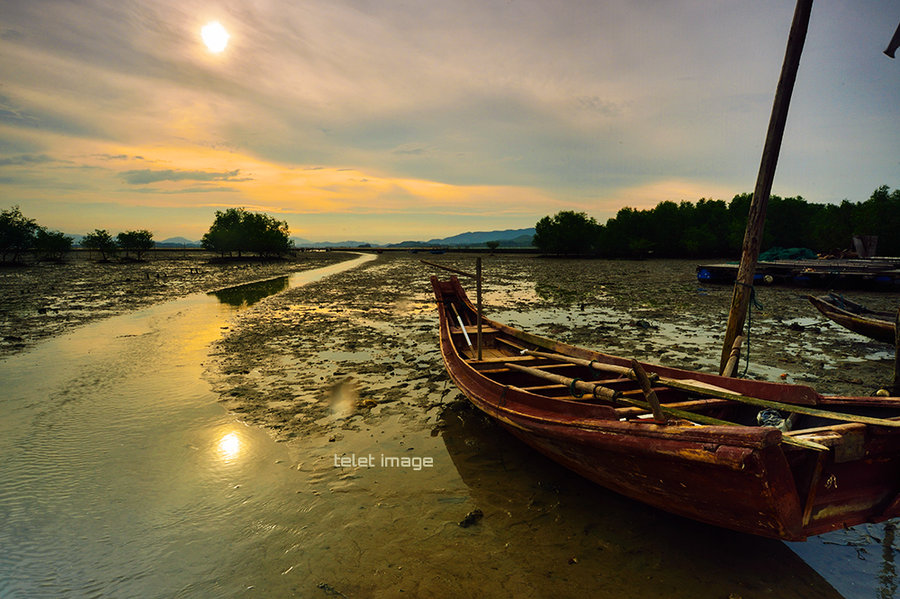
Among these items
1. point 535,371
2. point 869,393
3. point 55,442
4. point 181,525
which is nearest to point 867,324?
point 869,393

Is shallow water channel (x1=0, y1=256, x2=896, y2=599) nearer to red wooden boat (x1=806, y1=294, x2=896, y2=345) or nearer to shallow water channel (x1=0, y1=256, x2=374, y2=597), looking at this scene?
shallow water channel (x1=0, y1=256, x2=374, y2=597)

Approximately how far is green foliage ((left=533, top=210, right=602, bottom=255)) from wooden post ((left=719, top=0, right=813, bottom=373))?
7326 centimetres

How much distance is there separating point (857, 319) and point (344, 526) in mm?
13197

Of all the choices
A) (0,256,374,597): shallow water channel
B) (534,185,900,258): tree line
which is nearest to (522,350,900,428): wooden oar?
(0,256,374,597): shallow water channel

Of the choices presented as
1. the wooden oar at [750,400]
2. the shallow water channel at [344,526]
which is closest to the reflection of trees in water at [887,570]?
the shallow water channel at [344,526]

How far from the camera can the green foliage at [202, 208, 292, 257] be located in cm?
6962

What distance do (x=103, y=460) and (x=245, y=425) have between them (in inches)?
75.5

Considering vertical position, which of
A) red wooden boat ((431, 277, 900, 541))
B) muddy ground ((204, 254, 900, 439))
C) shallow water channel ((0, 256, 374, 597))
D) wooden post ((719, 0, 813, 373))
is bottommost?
shallow water channel ((0, 256, 374, 597))

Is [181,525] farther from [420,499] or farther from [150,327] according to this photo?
[150,327]

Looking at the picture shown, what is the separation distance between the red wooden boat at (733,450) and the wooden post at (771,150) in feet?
9.76

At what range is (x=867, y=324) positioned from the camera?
31.7ft

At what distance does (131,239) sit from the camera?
2581 inches

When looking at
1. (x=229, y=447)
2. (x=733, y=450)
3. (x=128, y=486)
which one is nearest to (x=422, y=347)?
(x=229, y=447)

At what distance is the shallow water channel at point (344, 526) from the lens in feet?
11.7
